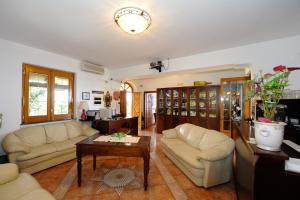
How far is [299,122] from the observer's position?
6.92 ft

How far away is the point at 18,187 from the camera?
152 centimetres

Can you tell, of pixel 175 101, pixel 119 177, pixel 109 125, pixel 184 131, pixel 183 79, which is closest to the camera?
pixel 119 177

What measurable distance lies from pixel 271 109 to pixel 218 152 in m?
1.28

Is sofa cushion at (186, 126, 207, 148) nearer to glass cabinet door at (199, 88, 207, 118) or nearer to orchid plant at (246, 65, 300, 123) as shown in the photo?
orchid plant at (246, 65, 300, 123)

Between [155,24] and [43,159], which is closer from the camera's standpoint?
[155,24]

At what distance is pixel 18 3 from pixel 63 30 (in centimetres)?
69

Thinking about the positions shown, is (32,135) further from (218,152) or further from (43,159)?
(218,152)

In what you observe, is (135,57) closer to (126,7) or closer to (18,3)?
(126,7)

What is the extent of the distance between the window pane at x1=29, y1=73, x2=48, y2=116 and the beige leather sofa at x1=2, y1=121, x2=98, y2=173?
0.53m

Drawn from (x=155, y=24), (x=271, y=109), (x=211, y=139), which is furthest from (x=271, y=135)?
(x=155, y=24)

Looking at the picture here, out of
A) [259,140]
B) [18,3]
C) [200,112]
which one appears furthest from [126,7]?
[200,112]

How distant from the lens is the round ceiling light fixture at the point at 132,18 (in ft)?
6.16

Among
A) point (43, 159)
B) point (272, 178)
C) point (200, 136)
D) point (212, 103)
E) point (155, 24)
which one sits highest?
point (155, 24)

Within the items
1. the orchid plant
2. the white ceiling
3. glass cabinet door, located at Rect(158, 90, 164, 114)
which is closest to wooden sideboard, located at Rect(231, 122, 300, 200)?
the orchid plant
